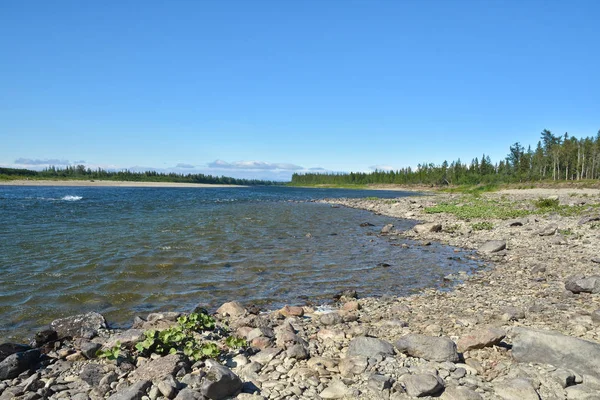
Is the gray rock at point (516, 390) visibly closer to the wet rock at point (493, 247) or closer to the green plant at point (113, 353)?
the green plant at point (113, 353)

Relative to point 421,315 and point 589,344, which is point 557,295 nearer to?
point 421,315

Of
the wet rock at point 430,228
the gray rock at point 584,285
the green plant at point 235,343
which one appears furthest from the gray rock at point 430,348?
the wet rock at point 430,228

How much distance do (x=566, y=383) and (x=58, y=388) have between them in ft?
25.1

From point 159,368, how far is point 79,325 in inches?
128

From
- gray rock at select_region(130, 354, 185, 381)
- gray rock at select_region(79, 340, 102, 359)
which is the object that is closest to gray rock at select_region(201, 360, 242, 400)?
gray rock at select_region(130, 354, 185, 381)

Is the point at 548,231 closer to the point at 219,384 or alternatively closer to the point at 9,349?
the point at 219,384

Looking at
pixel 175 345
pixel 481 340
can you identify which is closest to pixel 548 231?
pixel 481 340

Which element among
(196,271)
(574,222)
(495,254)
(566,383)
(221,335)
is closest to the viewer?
(566,383)

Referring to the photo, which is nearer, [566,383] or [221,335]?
[566,383]

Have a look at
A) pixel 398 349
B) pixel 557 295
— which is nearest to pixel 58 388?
pixel 398 349

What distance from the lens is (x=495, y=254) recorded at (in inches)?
687

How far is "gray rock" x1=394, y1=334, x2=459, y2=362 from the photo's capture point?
625cm

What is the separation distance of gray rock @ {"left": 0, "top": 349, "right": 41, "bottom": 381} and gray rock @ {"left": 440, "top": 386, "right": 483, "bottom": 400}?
22.3 ft

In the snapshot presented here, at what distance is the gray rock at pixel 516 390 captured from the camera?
5.01 m
